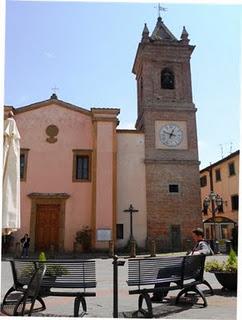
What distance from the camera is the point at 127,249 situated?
74.6ft

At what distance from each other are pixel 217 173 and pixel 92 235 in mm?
17794

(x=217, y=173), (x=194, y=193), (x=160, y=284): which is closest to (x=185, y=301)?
(x=160, y=284)

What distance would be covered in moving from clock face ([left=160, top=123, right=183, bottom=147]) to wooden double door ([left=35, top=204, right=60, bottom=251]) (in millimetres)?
8215

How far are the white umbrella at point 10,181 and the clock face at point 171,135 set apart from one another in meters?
19.4

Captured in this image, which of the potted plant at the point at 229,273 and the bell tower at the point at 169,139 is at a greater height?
the bell tower at the point at 169,139

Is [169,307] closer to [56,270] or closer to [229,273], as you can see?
[229,273]

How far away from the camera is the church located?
2266cm

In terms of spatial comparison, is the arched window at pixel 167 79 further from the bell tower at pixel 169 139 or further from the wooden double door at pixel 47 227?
the wooden double door at pixel 47 227

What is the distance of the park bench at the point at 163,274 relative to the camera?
18.9ft

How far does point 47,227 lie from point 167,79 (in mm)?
13263

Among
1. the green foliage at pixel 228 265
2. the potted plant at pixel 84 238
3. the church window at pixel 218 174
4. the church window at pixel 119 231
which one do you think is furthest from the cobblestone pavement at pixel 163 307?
the church window at pixel 218 174

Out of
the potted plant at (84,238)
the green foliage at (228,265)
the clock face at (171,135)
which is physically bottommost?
the potted plant at (84,238)

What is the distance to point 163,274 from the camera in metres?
6.20

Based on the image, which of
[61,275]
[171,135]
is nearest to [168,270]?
[61,275]
